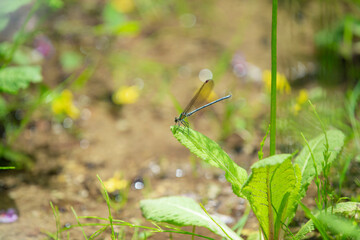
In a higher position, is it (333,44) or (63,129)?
(333,44)

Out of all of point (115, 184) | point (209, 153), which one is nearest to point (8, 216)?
point (115, 184)

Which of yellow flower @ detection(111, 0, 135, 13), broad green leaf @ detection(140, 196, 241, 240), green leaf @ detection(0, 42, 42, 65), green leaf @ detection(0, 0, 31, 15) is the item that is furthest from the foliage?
yellow flower @ detection(111, 0, 135, 13)

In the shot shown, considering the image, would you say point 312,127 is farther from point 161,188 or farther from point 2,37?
point 2,37

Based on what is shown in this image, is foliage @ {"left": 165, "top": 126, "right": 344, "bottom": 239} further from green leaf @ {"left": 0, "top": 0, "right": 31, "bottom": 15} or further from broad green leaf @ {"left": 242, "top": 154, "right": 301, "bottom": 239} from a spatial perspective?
green leaf @ {"left": 0, "top": 0, "right": 31, "bottom": 15}

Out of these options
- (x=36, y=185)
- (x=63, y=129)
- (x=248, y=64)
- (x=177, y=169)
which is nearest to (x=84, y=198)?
(x=36, y=185)

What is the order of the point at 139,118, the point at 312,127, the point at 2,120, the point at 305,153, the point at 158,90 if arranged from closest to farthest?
the point at 305,153, the point at 312,127, the point at 2,120, the point at 139,118, the point at 158,90

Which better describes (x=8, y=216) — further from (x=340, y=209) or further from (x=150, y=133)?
(x=340, y=209)

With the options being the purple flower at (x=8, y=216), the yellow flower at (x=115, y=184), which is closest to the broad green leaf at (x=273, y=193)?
the yellow flower at (x=115, y=184)
